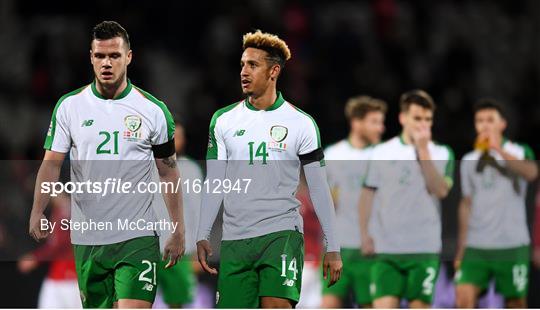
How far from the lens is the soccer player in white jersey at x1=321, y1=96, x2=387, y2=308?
10.2 meters

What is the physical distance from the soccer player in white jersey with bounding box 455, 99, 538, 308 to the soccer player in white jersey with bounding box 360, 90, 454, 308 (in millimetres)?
379

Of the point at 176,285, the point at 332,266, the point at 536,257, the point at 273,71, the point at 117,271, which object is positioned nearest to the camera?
the point at 117,271

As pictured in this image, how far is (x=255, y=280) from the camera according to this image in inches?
288

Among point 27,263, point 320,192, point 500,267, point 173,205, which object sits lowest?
point 27,263

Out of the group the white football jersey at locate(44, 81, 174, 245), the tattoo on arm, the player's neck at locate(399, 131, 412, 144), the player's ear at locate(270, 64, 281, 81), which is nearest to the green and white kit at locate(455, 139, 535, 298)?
the player's neck at locate(399, 131, 412, 144)

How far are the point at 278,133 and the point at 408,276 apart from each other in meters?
2.58

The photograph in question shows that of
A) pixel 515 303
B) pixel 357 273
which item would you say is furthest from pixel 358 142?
pixel 515 303

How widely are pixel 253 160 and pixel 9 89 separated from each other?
798 centimetres

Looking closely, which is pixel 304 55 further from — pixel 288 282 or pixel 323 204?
pixel 288 282

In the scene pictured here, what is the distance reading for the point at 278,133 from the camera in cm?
740

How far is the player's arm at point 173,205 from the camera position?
7.39 m

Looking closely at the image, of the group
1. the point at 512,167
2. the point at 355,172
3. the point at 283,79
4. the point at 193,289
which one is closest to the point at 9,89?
the point at 283,79

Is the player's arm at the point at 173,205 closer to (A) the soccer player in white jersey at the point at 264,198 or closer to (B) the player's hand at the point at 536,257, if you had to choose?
(A) the soccer player in white jersey at the point at 264,198

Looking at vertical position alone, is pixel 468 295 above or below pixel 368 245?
below
